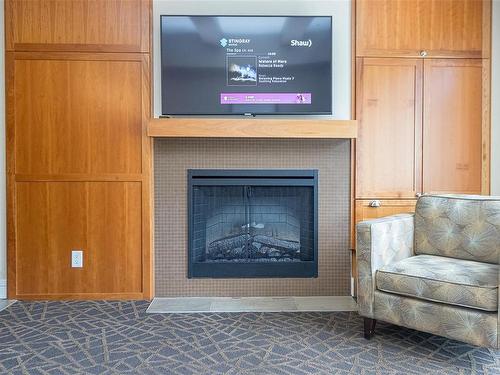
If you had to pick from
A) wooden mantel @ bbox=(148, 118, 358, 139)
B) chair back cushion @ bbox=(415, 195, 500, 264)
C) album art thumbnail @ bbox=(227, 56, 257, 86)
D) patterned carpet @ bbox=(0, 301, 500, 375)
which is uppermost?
album art thumbnail @ bbox=(227, 56, 257, 86)

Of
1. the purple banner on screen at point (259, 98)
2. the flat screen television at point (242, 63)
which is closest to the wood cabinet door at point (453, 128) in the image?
the flat screen television at point (242, 63)

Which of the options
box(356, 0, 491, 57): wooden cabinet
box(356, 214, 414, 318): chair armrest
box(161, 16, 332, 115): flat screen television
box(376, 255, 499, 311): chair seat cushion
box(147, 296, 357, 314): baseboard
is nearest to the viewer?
box(376, 255, 499, 311): chair seat cushion

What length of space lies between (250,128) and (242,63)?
49 cm

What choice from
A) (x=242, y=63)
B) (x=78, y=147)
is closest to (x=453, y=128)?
(x=242, y=63)

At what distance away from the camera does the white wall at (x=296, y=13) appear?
282 centimetres

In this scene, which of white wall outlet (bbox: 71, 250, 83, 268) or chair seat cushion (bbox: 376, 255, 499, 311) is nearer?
chair seat cushion (bbox: 376, 255, 499, 311)

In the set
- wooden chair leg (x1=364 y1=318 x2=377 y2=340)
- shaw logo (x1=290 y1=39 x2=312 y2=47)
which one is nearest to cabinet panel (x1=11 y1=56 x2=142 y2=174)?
shaw logo (x1=290 y1=39 x2=312 y2=47)

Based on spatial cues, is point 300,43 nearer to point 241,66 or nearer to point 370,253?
point 241,66

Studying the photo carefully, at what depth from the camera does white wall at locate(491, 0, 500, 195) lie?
2.86m

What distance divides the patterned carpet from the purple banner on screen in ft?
4.88

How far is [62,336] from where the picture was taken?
2197 mm

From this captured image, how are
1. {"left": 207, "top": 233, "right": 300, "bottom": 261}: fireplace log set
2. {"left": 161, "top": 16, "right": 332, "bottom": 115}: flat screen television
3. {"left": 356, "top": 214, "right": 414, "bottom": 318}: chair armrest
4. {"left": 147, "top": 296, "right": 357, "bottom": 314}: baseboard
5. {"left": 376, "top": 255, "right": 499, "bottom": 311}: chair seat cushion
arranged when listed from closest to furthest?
{"left": 376, "top": 255, "right": 499, "bottom": 311}: chair seat cushion, {"left": 356, "top": 214, "right": 414, "bottom": 318}: chair armrest, {"left": 147, "top": 296, "right": 357, "bottom": 314}: baseboard, {"left": 161, "top": 16, "right": 332, "bottom": 115}: flat screen television, {"left": 207, "top": 233, "right": 300, "bottom": 261}: fireplace log set

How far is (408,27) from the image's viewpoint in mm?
2840

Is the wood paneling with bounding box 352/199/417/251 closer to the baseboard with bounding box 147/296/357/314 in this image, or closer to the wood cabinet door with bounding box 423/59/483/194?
the wood cabinet door with bounding box 423/59/483/194
